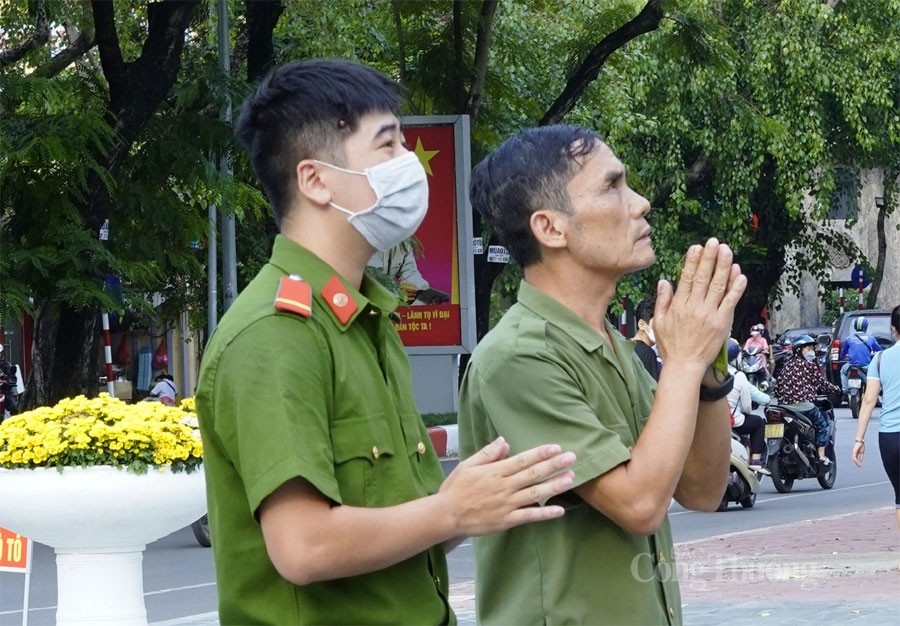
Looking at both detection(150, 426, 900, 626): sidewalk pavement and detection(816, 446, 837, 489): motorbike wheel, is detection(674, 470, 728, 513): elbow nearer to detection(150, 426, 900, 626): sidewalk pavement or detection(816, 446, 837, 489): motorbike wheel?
detection(150, 426, 900, 626): sidewalk pavement

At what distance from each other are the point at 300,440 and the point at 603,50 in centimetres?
1692

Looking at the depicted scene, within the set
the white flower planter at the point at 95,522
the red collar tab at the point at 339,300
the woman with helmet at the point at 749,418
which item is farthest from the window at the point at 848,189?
the red collar tab at the point at 339,300

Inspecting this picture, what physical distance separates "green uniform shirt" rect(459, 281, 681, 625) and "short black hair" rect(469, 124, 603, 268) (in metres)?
0.20

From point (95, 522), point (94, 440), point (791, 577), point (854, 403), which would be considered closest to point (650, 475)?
point (95, 522)

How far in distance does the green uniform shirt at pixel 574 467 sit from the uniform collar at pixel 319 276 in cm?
41

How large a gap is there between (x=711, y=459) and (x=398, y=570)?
2.77ft

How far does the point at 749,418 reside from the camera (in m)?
14.4

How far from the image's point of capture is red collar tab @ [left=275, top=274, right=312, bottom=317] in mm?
2211

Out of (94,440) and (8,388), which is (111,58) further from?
(8,388)

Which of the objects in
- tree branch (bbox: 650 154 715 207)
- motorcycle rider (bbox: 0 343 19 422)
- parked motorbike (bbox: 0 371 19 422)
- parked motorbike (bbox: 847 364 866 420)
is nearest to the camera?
parked motorbike (bbox: 0 371 19 422)

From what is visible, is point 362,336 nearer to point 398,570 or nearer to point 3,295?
point 398,570

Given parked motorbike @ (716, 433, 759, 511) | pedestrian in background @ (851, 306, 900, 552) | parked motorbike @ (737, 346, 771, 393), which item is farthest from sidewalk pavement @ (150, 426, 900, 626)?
parked motorbike @ (737, 346, 771, 393)

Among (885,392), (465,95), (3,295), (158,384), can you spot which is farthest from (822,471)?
(158,384)

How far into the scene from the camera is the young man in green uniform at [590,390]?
263 cm
